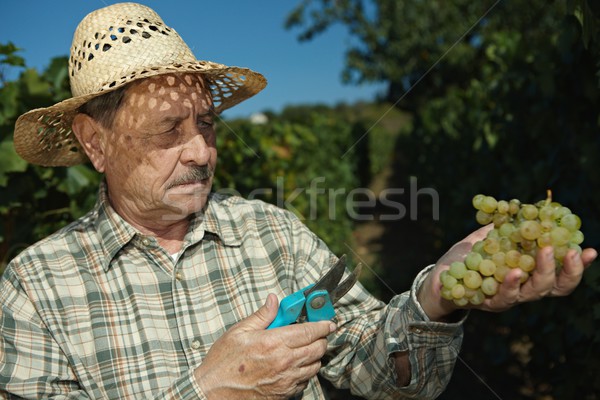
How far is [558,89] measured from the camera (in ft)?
10.6

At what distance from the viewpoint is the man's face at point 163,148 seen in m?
1.76

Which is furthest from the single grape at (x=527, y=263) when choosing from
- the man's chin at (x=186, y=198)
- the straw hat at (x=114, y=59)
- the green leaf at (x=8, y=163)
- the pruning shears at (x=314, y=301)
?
the green leaf at (x=8, y=163)

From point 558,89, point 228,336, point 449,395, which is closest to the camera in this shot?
point 228,336

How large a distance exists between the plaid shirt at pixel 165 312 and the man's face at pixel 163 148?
12 centimetres

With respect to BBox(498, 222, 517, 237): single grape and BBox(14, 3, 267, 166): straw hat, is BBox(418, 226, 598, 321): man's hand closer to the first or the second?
BBox(498, 222, 517, 237): single grape

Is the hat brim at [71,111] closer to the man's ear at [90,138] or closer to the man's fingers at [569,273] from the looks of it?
the man's ear at [90,138]

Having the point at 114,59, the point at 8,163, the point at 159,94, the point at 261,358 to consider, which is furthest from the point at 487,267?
the point at 8,163

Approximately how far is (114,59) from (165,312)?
89 centimetres

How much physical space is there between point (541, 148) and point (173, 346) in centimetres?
311

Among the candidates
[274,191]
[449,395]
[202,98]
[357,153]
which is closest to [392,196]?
[357,153]

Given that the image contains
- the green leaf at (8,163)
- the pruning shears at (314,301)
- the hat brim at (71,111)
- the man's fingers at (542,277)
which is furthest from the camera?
the green leaf at (8,163)

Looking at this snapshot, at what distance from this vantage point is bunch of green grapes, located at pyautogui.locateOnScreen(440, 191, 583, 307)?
133cm

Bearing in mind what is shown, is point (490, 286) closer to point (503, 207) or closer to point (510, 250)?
point (510, 250)

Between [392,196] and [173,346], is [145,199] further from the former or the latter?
[392,196]
